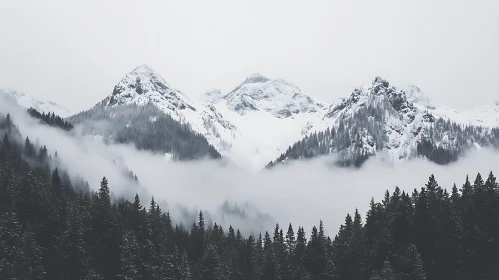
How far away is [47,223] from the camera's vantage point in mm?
101500

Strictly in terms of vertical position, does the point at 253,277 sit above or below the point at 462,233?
below

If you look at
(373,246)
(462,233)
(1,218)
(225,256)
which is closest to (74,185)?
(225,256)

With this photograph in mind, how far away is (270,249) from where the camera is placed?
125188mm

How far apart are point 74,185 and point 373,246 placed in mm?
120793

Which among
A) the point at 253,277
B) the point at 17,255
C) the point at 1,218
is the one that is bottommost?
the point at 253,277

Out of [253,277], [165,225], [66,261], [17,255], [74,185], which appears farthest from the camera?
[74,185]

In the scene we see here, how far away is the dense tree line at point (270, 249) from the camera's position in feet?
308

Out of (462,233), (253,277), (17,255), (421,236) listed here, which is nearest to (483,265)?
(462,233)

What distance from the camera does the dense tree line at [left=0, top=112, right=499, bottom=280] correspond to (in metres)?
93.8

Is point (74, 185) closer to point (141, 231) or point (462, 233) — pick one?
point (141, 231)

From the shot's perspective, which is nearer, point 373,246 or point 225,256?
point 373,246

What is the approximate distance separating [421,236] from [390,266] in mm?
13857

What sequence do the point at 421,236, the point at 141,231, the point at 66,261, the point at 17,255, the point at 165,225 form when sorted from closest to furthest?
the point at 17,255
the point at 66,261
the point at 421,236
the point at 141,231
the point at 165,225

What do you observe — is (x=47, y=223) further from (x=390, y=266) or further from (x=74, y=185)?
(x=74, y=185)
